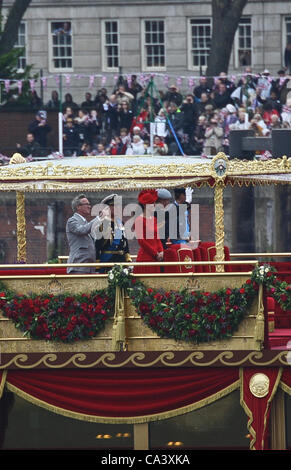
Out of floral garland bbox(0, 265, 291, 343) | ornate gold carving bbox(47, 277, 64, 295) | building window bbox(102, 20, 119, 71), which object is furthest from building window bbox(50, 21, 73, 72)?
floral garland bbox(0, 265, 291, 343)

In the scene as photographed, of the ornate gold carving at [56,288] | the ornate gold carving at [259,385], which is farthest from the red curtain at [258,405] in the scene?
the ornate gold carving at [56,288]

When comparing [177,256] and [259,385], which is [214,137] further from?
[259,385]

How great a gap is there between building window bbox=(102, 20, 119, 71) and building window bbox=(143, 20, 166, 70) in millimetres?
922

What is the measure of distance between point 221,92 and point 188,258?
17.7 metres

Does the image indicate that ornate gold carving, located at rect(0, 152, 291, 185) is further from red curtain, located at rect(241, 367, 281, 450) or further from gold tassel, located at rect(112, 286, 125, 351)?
red curtain, located at rect(241, 367, 281, 450)

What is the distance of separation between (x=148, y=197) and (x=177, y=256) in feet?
2.55

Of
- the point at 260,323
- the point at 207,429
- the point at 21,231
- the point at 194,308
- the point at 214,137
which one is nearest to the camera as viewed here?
the point at 260,323

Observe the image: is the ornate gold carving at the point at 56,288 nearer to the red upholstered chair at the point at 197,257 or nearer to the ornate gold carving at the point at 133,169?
the ornate gold carving at the point at 133,169

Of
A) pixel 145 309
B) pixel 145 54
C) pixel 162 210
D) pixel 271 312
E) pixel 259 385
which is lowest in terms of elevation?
pixel 259 385

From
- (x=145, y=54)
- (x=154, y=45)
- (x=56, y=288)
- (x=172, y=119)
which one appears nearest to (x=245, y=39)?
(x=154, y=45)

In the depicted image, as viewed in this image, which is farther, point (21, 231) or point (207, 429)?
point (21, 231)

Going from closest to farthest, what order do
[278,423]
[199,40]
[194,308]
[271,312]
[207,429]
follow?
[194,308] → [278,423] → [207,429] → [271,312] → [199,40]

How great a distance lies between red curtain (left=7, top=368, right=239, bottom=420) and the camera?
18.7 meters

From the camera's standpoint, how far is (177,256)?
63.6ft
